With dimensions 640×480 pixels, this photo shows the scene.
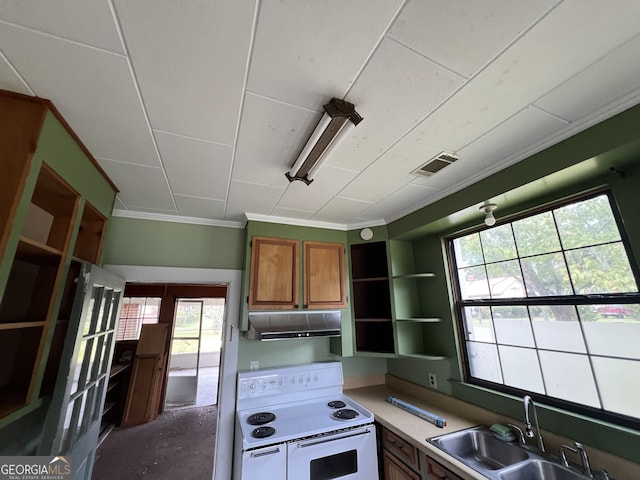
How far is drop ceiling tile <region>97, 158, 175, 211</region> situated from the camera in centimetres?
169

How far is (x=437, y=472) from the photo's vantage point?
1.53m

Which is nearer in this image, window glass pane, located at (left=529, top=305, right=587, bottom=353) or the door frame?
window glass pane, located at (left=529, top=305, right=587, bottom=353)

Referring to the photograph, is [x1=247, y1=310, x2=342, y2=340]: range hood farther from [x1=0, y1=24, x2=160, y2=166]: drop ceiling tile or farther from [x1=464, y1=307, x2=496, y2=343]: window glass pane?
[x1=0, y1=24, x2=160, y2=166]: drop ceiling tile

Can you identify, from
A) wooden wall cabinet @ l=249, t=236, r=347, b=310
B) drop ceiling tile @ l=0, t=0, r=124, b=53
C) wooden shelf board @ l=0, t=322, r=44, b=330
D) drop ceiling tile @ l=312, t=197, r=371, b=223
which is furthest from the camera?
wooden wall cabinet @ l=249, t=236, r=347, b=310

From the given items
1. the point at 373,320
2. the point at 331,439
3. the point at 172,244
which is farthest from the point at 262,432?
the point at 172,244

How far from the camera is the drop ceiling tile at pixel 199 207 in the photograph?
2180 mm

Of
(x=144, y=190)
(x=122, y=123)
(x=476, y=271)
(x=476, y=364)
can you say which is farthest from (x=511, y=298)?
(x=144, y=190)

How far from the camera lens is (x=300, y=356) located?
2.67m

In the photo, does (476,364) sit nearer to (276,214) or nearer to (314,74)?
(276,214)

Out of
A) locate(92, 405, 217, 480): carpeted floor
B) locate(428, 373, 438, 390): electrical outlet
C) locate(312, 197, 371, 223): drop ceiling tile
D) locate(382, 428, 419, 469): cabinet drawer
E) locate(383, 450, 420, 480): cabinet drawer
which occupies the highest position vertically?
locate(312, 197, 371, 223): drop ceiling tile

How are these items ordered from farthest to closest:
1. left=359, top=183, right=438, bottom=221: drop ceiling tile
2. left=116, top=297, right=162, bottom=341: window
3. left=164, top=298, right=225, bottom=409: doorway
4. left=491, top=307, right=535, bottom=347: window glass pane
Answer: left=116, top=297, right=162, bottom=341: window
left=164, top=298, right=225, bottom=409: doorway
left=359, top=183, right=438, bottom=221: drop ceiling tile
left=491, top=307, right=535, bottom=347: window glass pane

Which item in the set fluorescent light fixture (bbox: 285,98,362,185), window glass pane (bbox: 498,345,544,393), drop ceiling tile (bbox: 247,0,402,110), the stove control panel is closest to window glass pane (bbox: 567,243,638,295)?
window glass pane (bbox: 498,345,544,393)

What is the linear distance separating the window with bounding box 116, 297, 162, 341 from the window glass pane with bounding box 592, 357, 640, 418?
5.98 meters

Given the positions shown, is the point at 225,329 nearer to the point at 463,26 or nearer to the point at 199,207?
the point at 199,207
